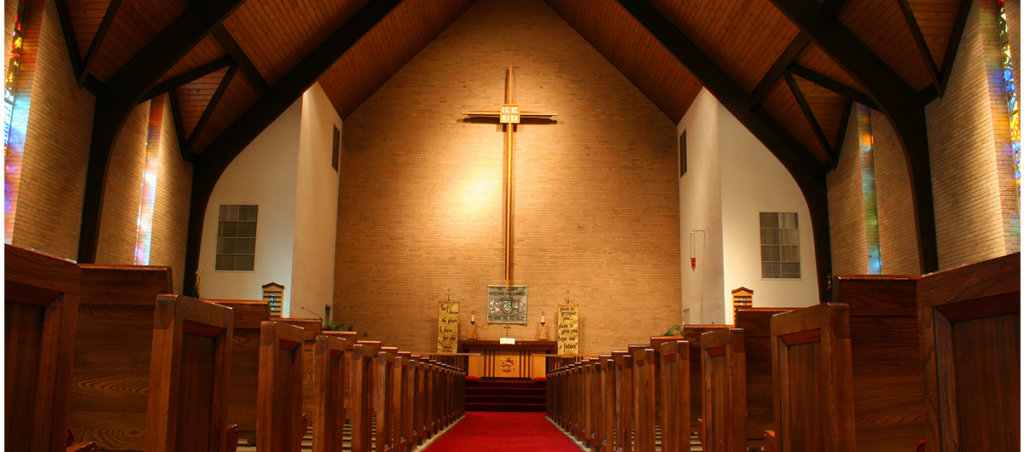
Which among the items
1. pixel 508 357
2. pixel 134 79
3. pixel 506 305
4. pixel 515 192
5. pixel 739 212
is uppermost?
pixel 134 79

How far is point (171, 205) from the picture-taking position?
1211cm

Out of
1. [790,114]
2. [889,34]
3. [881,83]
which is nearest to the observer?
[889,34]

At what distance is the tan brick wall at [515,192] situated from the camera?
604 inches

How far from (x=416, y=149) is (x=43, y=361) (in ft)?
47.1

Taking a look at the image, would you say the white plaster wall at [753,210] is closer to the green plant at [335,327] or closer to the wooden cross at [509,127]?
the wooden cross at [509,127]

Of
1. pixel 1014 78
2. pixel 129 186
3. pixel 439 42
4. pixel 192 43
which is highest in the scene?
pixel 439 42

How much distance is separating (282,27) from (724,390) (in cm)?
1032

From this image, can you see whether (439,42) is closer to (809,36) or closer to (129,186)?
(129,186)

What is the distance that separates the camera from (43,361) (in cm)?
167

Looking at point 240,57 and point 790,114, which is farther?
point 790,114

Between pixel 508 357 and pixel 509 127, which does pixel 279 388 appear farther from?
pixel 509 127

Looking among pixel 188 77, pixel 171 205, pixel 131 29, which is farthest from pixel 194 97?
pixel 131 29

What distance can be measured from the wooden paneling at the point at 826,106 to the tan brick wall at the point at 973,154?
212 centimetres

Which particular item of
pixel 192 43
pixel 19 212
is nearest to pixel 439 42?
→ pixel 192 43
